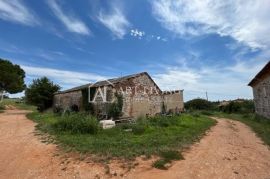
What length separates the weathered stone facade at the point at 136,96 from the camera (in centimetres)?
1795

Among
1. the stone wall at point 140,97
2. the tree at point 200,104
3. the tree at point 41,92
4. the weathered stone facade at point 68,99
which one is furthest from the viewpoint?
the tree at point 200,104

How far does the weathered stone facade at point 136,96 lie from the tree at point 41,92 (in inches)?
136

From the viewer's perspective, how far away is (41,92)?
27703mm

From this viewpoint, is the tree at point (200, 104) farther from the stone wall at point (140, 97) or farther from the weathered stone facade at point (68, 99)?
the weathered stone facade at point (68, 99)

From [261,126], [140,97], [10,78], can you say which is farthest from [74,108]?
[261,126]

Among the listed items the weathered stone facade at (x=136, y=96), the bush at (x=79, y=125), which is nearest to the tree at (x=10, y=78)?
the weathered stone facade at (x=136, y=96)

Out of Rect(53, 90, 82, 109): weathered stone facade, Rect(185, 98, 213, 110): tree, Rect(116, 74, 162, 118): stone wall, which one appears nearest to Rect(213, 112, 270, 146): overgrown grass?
Rect(116, 74, 162, 118): stone wall

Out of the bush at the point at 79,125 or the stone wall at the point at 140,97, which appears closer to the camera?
the bush at the point at 79,125

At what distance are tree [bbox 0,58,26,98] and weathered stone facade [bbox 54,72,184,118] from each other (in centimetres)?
892

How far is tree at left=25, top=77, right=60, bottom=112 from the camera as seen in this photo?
2717 cm

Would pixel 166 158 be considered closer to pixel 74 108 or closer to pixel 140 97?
pixel 140 97

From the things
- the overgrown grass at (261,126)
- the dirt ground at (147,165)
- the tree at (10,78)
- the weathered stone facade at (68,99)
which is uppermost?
the tree at (10,78)

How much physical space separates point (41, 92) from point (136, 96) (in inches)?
561

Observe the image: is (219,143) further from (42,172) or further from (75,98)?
(75,98)
